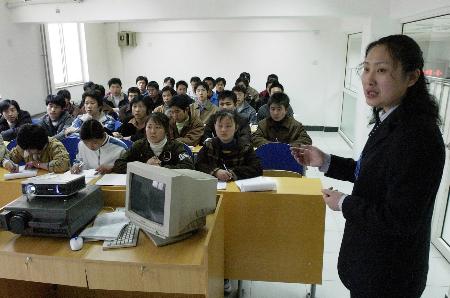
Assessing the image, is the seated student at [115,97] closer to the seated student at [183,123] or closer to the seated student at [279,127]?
the seated student at [183,123]

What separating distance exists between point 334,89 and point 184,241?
6.82 m

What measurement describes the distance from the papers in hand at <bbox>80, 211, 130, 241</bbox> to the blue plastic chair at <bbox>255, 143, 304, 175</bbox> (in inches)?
64.8

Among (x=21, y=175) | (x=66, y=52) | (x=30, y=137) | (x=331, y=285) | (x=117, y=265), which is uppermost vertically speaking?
(x=66, y=52)

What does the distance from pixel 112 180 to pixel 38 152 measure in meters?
1.01

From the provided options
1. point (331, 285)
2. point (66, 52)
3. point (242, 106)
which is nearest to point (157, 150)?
point (331, 285)

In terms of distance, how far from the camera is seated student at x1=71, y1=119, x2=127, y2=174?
2775 millimetres

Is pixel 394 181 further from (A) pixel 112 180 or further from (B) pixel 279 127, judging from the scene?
(B) pixel 279 127

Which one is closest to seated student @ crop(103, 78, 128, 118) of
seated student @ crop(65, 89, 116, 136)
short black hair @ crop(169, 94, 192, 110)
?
seated student @ crop(65, 89, 116, 136)

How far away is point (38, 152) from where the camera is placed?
282 centimetres

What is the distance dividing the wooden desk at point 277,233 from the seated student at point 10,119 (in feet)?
10.6

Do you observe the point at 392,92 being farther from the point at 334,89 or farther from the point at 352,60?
the point at 334,89

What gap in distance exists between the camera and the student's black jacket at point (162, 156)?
2600mm

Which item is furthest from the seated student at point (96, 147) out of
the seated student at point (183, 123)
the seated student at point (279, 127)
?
the seated student at point (279, 127)

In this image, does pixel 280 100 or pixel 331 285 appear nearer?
pixel 331 285
